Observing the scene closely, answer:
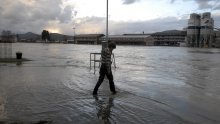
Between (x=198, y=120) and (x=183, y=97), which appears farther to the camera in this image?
(x=183, y=97)

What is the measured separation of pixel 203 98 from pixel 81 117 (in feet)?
→ 18.6

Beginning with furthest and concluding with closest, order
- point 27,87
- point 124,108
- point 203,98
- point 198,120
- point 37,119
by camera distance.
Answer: point 27,87, point 203,98, point 124,108, point 198,120, point 37,119

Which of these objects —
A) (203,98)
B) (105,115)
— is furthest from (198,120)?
(203,98)

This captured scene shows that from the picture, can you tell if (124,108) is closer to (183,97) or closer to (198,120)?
(198,120)

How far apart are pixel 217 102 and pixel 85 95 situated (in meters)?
4.54

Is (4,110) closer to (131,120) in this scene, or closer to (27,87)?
(131,120)

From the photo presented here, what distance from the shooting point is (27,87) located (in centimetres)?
1366

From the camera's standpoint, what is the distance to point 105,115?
8.75 metres

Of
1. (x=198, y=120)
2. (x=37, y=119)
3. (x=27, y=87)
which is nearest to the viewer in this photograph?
(x=37, y=119)

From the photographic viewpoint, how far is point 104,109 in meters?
9.52

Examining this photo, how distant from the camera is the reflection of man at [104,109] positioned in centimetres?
842

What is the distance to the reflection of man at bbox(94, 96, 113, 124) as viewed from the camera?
8.42 meters

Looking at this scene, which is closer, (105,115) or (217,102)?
(105,115)

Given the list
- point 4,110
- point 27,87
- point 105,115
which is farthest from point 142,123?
point 27,87
